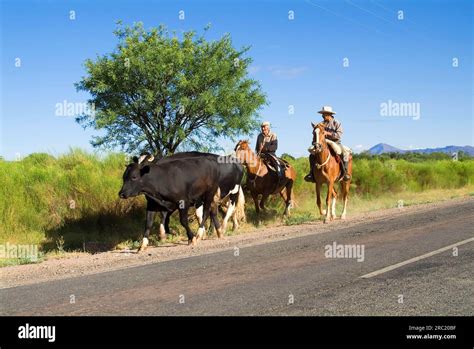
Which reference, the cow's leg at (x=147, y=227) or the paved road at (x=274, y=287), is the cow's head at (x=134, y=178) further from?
the paved road at (x=274, y=287)

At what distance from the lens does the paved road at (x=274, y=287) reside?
6535mm

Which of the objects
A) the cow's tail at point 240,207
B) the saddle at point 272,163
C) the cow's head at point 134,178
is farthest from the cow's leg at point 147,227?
the saddle at point 272,163

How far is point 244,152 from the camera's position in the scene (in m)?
16.5

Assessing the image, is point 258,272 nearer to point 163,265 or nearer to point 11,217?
point 163,265

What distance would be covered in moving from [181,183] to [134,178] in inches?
45.2

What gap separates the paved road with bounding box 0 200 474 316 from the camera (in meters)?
6.54

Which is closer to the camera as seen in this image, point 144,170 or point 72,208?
point 144,170

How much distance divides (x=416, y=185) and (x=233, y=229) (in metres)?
21.2

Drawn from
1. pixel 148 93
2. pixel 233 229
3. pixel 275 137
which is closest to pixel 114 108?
pixel 148 93

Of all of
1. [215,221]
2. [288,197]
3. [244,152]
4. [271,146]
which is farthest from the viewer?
[288,197]

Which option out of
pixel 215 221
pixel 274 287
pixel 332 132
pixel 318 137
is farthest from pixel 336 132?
pixel 274 287

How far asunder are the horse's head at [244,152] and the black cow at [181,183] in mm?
1571

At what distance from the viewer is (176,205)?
12641mm

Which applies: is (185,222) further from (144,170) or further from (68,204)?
(68,204)
